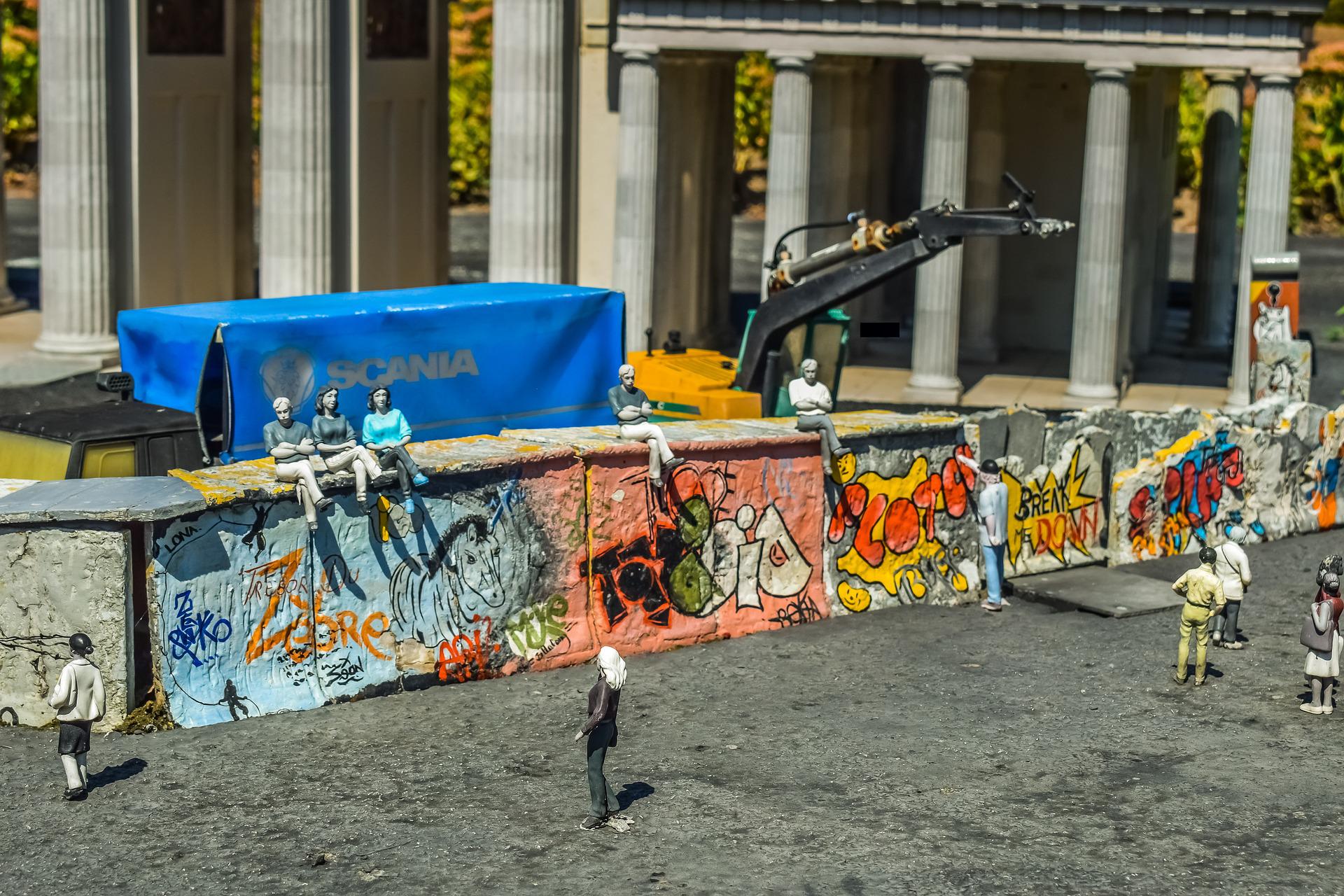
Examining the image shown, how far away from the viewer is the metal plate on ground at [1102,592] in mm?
27188

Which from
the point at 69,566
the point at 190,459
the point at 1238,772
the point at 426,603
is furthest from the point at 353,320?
the point at 1238,772

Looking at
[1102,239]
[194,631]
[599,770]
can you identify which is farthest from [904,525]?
[1102,239]

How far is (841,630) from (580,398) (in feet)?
21.6

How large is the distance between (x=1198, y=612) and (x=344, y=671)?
9867 mm

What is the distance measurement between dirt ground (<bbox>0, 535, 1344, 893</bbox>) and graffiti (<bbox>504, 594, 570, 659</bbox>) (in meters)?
0.39

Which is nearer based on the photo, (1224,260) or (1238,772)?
(1238,772)

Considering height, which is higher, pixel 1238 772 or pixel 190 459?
pixel 190 459

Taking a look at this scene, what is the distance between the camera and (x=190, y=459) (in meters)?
25.3

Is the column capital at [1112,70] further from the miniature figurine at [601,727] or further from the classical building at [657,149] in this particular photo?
the miniature figurine at [601,727]

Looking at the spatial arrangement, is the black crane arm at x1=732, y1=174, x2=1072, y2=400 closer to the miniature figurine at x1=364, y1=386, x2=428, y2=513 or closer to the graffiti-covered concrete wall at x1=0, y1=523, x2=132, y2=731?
the miniature figurine at x1=364, y1=386, x2=428, y2=513

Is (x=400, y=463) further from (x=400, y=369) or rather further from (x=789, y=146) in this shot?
(x=789, y=146)

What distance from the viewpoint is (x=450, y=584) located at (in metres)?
23.3

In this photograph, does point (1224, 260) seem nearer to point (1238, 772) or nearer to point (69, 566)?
point (1238, 772)

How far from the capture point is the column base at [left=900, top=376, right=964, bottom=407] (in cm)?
4212
